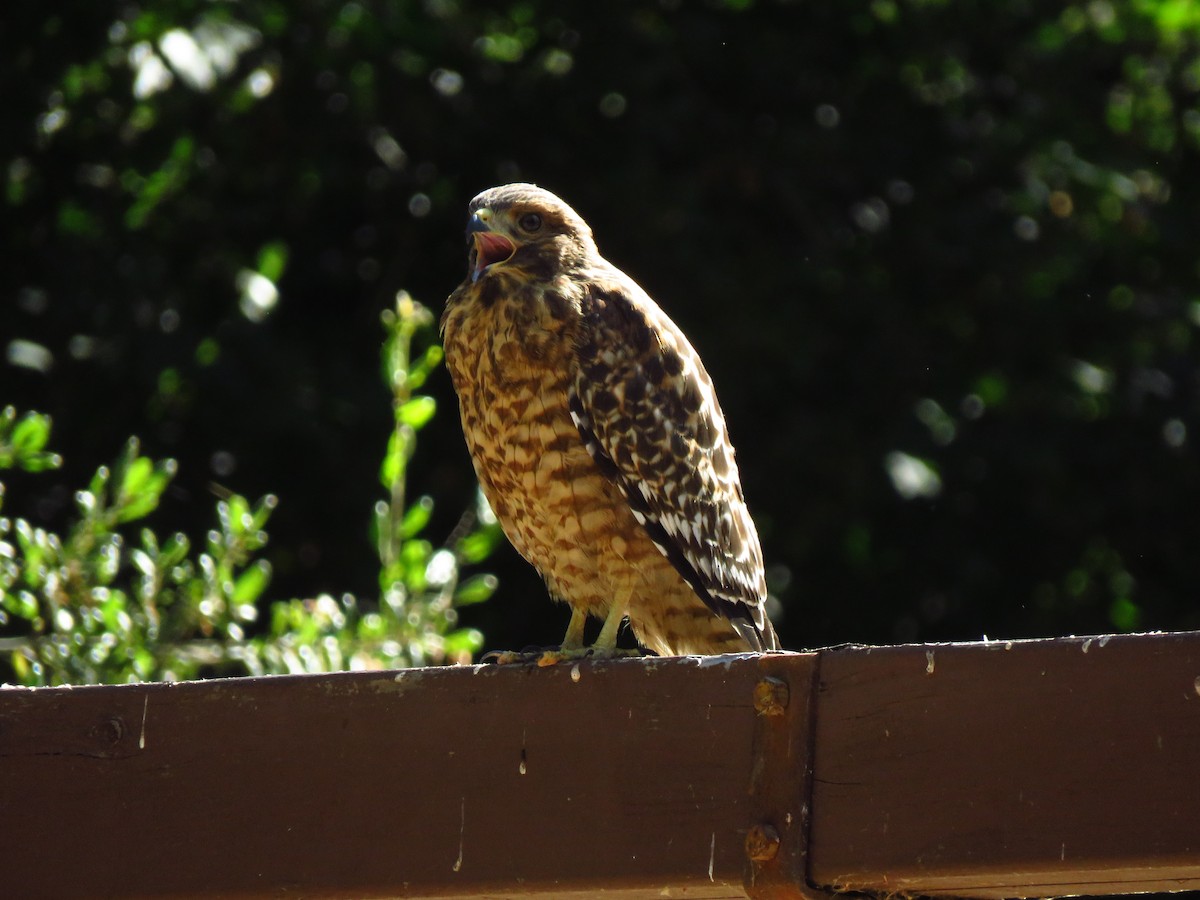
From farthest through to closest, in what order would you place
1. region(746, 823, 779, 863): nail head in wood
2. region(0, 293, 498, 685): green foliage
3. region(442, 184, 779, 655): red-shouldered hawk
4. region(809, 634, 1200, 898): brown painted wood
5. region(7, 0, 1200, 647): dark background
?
region(7, 0, 1200, 647): dark background, region(0, 293, 498, 685): green foliage, region(442, 184, 779, 655): red-shouldered hawk, region(746, 823, 779, 863): nail head in wood, region(809, 634, 1200, 898): brown painted wood

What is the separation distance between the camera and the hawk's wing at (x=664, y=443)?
3326 millimetres

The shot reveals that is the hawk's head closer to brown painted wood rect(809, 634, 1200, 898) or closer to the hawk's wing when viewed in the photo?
the hawk's wing

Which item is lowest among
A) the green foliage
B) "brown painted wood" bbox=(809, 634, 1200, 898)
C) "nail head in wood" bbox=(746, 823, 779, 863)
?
the green foliage

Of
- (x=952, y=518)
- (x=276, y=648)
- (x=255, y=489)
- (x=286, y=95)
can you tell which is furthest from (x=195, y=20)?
(x=952, y=518)

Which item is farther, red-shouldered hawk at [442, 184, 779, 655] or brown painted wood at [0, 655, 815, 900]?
red-shouldered hawk at [442, 184, 779, 655]

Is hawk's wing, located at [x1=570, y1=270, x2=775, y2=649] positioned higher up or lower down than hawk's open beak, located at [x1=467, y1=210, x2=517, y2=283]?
lower down

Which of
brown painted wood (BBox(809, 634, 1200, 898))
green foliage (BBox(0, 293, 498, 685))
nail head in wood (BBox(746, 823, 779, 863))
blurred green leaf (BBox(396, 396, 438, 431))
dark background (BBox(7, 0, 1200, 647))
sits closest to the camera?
brown painted wood (BBox(809, 634, 1200, 898))

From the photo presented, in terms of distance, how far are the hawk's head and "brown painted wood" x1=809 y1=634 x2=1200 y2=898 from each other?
1862 millimetres

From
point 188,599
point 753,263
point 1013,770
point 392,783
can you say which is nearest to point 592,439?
point 188,599

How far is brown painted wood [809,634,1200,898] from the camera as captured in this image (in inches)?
63.0

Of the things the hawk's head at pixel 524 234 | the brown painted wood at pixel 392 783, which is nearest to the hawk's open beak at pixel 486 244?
the hawk's head at pixel 524 234

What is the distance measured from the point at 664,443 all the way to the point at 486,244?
567 mm

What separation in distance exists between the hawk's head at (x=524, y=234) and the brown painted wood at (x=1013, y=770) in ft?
6.11

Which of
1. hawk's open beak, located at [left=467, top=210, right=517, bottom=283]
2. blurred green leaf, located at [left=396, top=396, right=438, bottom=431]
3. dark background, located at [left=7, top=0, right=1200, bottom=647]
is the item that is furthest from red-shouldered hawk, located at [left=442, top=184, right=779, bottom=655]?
dark background, located at [left=7, top=0, right=1200, bottom=647]
